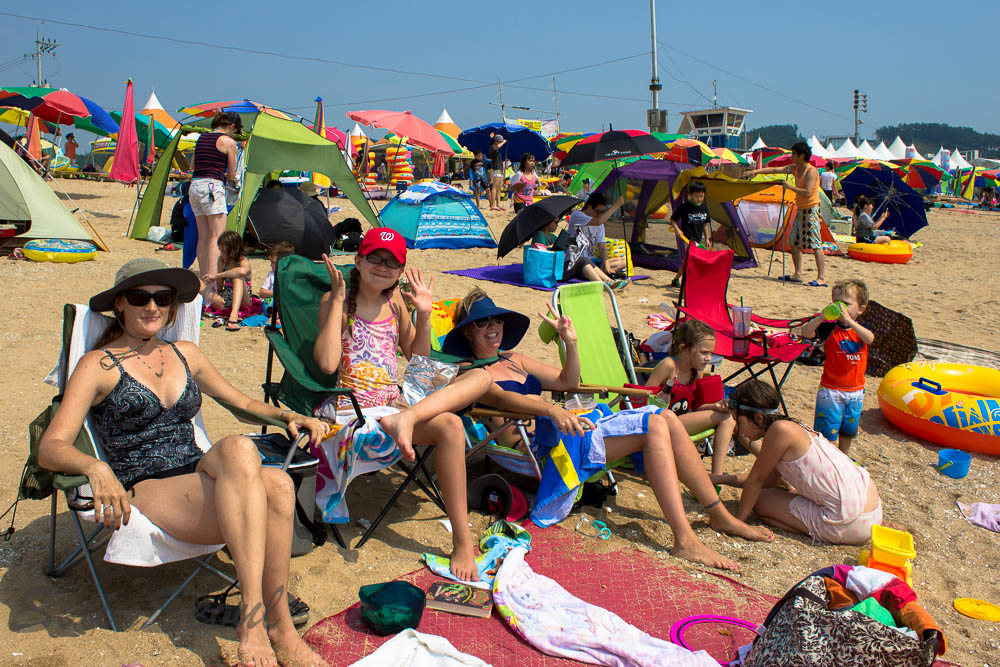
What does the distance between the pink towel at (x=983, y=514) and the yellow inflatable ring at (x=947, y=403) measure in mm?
802

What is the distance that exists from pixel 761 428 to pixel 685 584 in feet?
2.92

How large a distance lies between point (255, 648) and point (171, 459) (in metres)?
0.74

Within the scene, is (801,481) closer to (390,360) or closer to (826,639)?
(826,639)

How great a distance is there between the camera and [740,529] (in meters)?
3.36

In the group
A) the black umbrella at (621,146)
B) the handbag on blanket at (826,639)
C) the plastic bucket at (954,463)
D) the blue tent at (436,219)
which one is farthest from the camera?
the black umbrella at (621,146)

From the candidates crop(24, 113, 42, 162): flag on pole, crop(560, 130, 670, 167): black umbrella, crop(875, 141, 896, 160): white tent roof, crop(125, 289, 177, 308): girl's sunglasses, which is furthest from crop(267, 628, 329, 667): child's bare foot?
crop(875, 141, 896, 160): white tent roof

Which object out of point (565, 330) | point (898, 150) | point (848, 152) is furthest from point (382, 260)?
point (898, 150)

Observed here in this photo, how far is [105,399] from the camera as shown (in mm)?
2506

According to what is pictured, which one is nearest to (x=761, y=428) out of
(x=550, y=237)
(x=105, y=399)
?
(x=105, y=399)

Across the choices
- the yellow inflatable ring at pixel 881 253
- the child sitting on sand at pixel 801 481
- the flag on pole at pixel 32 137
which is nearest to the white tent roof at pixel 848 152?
the yellow inflatable ring at pixel 881 253

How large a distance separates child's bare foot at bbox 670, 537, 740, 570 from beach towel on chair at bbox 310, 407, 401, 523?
1.25 m

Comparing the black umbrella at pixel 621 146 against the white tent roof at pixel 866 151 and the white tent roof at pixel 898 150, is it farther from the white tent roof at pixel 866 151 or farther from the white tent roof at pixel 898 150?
the white tent roof at pixel 898 150

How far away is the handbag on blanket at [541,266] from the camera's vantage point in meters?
8.58

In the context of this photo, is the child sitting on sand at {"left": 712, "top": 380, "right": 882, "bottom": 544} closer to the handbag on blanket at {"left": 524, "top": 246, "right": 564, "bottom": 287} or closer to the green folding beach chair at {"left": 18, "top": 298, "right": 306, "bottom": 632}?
the green folding beach chair at {"left": 18, "top": 298, "right": 306, "bottom": 632}
